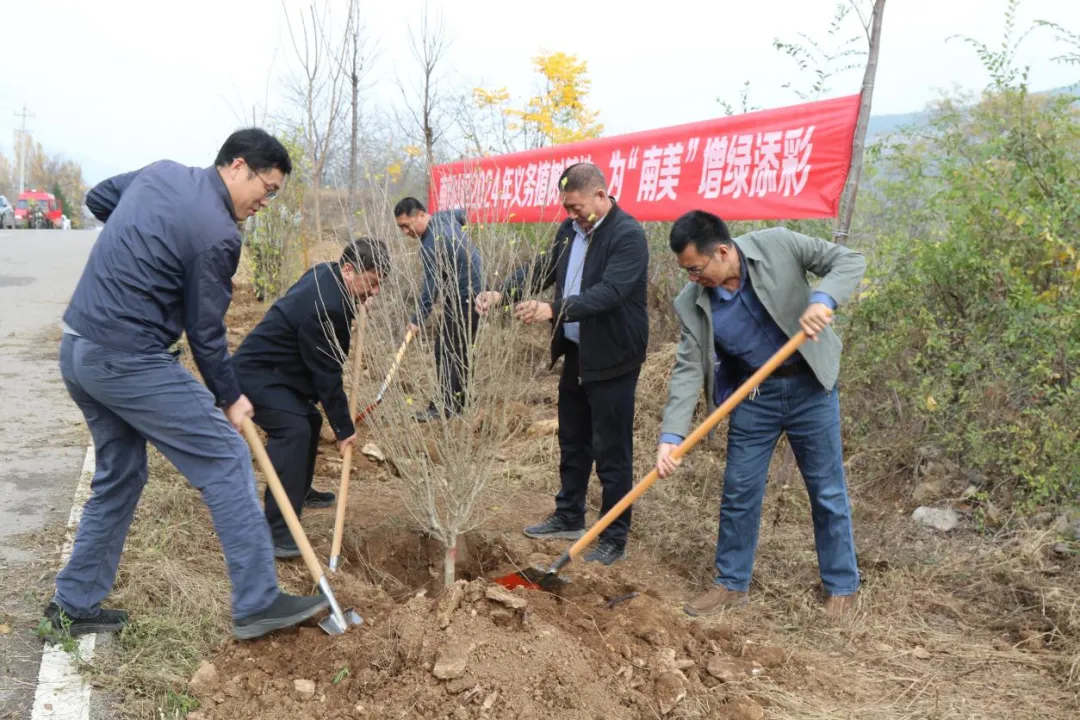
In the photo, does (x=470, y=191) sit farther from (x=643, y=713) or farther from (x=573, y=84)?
(x=573, y=84)

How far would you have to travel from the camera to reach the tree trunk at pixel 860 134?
434 cm

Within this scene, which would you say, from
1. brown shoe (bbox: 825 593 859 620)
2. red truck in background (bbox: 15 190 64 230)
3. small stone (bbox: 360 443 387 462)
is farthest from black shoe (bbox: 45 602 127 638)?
red truck in background (bbox: 15 190 64 230)

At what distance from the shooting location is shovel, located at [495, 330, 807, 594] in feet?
10.9

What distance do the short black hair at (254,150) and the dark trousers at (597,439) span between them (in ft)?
6.26

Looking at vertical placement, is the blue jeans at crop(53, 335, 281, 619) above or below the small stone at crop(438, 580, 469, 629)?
above

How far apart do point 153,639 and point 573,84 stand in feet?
38.6

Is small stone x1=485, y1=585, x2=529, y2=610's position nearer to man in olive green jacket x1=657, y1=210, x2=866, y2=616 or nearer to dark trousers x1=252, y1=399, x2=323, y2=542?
man in olive green jacket x1=657, y1=210, x2=866, y2=616

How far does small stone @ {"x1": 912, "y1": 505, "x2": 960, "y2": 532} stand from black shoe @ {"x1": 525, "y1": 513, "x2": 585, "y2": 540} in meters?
1.92

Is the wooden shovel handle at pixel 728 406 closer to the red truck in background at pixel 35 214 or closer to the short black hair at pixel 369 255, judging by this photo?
the short black hair at pixel 369 255

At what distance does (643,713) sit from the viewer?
2.83 metres

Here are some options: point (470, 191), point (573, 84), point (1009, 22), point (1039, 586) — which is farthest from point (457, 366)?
point (573, 84)

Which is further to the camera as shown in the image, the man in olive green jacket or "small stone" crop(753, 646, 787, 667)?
the man in olive green jacket

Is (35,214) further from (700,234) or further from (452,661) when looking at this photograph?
(452,661)

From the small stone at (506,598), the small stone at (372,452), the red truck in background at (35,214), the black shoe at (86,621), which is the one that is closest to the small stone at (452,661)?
the small stone at (506,598)
